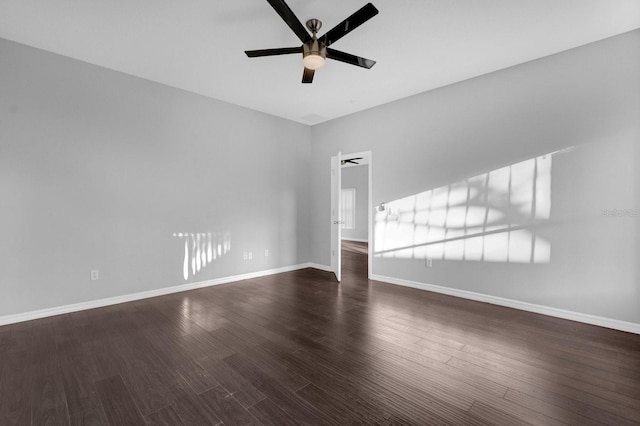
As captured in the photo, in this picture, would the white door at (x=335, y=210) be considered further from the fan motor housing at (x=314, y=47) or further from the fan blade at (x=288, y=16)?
the fan blade at (x=288, y=16)

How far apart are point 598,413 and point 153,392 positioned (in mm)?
3008

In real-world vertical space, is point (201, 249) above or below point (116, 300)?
above

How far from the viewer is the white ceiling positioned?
2611mm

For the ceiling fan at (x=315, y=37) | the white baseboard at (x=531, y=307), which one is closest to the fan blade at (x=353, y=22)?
the ceiling fan at (x=315, y=37)

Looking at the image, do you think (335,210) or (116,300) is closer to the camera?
(116,300)

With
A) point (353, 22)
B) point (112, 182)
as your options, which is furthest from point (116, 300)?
point (353, 22)

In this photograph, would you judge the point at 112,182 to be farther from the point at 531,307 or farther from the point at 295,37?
the point at 531,307

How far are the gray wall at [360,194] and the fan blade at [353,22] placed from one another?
8.54 m

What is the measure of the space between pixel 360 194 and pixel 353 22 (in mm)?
9005

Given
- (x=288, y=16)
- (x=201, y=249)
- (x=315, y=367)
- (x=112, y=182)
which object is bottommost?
(x=315, y=367)

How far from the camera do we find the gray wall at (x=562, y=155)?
3.02 m

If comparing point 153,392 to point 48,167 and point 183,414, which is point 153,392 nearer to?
point 183,414

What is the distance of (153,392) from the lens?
2.00 m

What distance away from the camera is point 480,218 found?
3.97m
